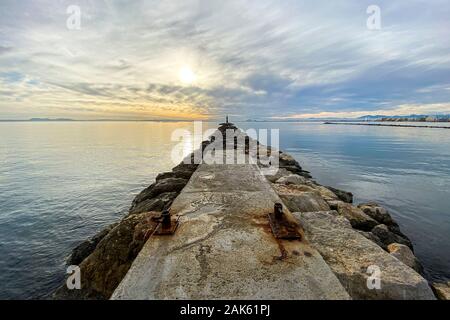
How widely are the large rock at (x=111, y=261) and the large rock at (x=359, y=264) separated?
212 cm

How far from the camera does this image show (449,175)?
49.6 feet

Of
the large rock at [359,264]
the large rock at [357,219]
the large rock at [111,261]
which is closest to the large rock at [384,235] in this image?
the large rock at [357,219]

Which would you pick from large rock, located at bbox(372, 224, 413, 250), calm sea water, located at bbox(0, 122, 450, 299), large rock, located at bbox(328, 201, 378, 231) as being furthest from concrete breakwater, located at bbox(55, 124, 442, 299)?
calm sea water, located at bbox(0, 122, 450, 299)

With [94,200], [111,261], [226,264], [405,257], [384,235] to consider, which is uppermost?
[226,264]

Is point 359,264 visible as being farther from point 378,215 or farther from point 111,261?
point 378,215

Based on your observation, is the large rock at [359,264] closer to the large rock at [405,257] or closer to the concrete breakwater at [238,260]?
the concrete breakwater at [238,260]

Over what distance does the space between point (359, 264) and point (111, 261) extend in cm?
Answer: 289

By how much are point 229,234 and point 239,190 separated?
178 cm

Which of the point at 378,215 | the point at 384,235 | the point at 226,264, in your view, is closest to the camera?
the point at 226,264

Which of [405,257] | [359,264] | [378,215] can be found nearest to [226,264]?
[359,264]

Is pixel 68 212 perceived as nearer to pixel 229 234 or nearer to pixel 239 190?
pixel 239 190

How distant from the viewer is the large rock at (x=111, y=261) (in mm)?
2871

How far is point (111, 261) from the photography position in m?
3.02
